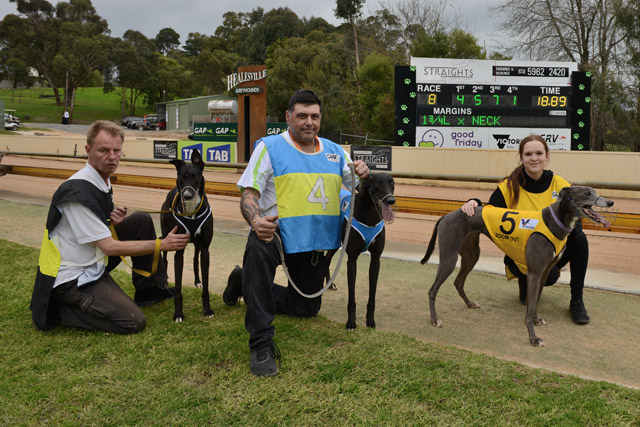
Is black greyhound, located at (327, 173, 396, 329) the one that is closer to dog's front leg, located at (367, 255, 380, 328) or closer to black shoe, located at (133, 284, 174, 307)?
dog's front leg, located at (367, 255, 380, 328)

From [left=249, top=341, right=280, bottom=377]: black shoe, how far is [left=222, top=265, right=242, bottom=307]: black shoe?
1038 millimetres

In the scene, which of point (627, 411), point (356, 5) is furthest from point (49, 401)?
point (356, 5)

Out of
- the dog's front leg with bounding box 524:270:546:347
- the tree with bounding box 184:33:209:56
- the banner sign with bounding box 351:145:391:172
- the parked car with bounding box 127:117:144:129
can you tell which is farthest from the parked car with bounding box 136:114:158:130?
the tree with bounding box 184:33:209:56

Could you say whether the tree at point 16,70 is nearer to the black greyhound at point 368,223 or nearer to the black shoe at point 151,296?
the black shoe at point 151,296

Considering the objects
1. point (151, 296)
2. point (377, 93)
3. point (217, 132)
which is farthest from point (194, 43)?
point (151, 296)

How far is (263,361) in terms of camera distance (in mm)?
2959

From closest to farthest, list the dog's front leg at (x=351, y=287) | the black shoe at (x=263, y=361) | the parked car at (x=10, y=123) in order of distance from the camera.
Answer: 1. the black shoe at (x=263, y=361)
2. the dog's front leg at (x=351, y=287)
3. the parked car at (x=10, y=123)

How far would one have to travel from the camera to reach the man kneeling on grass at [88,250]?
341 cm

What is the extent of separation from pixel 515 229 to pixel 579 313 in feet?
3.02

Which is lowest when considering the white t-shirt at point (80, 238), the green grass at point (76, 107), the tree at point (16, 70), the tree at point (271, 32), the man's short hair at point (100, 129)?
the white t-shirt at point (80, 238)

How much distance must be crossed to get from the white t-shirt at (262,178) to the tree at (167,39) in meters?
123

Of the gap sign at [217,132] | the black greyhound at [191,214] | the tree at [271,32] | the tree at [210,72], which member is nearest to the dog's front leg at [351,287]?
the black greyhound at [191,214]

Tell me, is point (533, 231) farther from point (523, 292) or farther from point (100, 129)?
point (100, 129)

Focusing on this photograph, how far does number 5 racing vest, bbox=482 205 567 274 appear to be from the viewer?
3.70 metres
